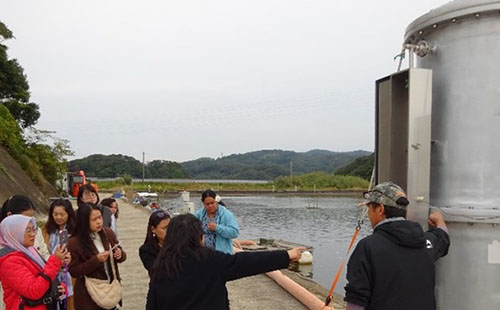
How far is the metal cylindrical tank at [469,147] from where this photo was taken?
2.82m

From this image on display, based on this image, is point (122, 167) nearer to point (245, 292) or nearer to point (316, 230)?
point (316, 230)

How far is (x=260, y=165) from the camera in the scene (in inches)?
5910

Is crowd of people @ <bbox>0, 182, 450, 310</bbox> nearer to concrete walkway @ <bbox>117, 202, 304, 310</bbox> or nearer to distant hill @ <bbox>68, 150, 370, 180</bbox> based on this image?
concrete walkway @ <bbox>117, 202, 304, 310</bbox>

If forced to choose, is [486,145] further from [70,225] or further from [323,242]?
[323,242]

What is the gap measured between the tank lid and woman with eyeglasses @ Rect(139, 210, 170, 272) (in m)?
2.39

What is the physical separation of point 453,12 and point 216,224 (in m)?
3.14

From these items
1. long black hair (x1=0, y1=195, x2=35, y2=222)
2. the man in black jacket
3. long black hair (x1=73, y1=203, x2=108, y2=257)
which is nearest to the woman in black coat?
the man in black jacket

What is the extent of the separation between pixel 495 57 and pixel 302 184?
8243 cm

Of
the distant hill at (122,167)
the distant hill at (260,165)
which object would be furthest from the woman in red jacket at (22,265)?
the distant hill at (260,165)

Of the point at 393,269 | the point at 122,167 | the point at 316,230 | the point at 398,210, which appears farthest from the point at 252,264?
the point at 122,167

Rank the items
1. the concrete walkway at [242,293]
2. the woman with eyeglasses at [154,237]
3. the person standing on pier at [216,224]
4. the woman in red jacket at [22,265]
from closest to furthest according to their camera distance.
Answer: the woman in red jacket at [22,265] < the woman with eyeglasses at [154,237] < the person standing on pier at [216,224] < the concrete walkway at [242,293]

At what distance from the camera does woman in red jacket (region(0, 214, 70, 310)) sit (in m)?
3.21

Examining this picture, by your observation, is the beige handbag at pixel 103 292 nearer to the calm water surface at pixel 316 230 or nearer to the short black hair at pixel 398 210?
the short black hair at pixel 398 210

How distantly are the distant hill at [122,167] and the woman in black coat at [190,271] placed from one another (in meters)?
100
